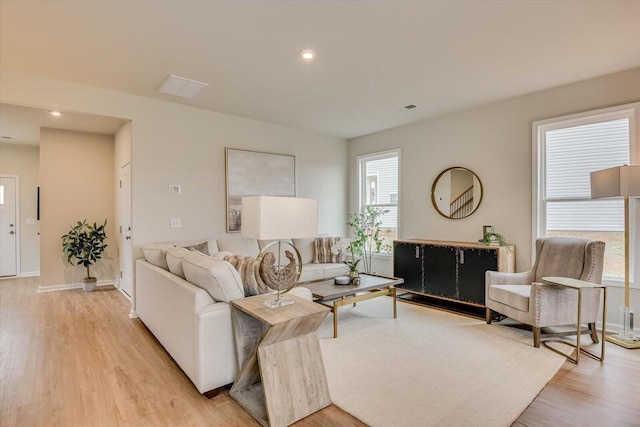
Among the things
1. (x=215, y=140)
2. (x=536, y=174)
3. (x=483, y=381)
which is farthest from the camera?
A: (x=215, y=140)

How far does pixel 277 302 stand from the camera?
2.18 meters

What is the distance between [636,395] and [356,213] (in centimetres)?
443

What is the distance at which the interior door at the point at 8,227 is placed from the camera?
6402mm

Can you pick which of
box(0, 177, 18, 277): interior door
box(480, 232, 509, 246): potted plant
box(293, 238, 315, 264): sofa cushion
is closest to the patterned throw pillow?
box(293, 238, 315, 264): sofa cushion

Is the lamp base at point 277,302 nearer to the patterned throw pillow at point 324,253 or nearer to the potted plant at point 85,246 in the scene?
the patterned throw pillow at point 324,253

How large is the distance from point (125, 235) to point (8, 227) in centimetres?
351

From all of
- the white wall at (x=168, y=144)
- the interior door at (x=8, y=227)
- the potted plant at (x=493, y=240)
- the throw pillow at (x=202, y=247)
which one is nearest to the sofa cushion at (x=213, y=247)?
the throw pillow at (x=202, y=247)

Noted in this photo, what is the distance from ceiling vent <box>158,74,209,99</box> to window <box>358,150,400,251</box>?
10.5 ft

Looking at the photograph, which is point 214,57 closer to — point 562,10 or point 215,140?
point 215,140

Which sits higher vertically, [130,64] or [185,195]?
[130,64]

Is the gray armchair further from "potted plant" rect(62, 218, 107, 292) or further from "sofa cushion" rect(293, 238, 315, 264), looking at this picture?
"potted plant" rect(62, 218, 107, 292)

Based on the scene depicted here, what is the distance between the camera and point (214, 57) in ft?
9.87

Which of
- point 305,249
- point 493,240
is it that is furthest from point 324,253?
point 493,240

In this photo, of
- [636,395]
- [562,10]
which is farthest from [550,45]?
[636,395]
